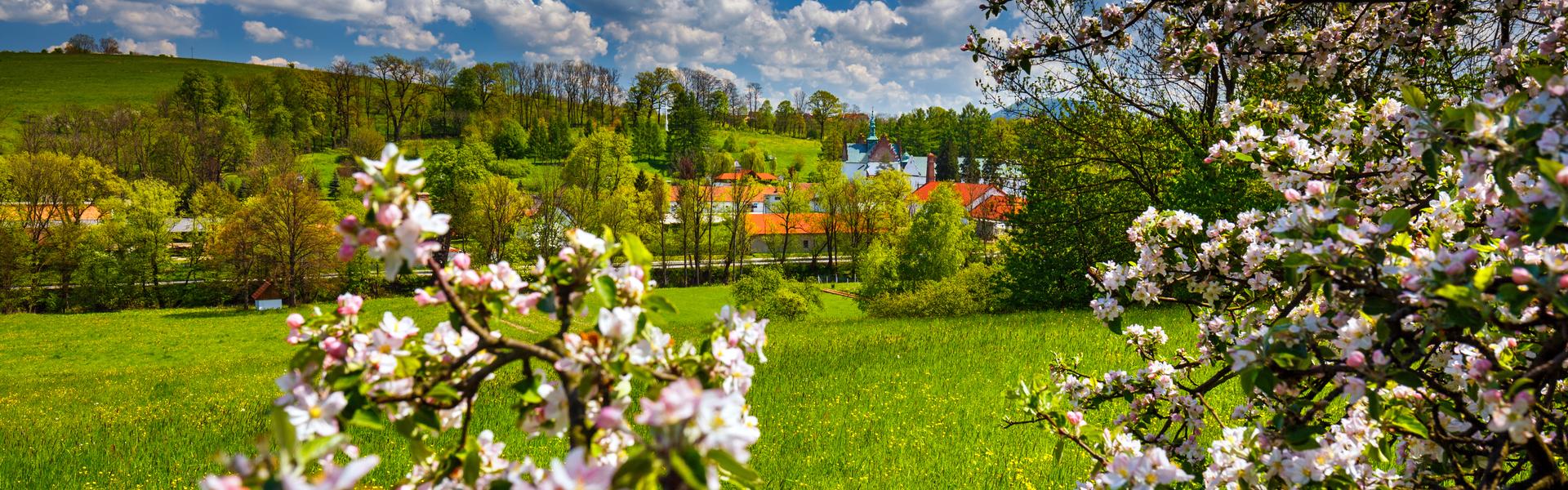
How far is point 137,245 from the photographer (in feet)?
122

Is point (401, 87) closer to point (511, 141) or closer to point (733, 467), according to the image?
point (511, 141)

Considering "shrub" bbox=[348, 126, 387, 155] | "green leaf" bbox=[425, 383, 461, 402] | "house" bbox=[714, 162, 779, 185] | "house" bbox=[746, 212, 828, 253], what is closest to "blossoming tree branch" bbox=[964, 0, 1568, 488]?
"green leaf" bbox=[425, 383, 461, 402]

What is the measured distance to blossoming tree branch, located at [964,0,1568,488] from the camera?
1524 mm

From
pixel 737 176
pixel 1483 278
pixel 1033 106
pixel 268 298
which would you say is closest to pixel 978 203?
pixel 737 176

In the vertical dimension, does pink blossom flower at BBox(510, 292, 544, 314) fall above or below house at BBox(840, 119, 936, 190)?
below

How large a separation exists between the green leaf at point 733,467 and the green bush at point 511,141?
273 feet

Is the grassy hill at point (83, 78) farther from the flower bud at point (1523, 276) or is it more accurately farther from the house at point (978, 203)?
the flower bud at point (1523, 276)

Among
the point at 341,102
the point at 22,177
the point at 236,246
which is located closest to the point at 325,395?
the point at 236,246

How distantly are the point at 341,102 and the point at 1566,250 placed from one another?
3762 inches

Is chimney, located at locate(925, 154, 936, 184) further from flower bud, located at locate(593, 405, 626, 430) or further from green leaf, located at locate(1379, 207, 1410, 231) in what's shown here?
flower bud, located at locate(593, 405, 626, 430)

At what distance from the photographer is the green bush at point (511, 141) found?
79188mm

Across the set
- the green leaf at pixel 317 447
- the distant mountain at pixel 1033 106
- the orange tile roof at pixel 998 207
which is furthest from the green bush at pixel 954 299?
the green leaf at pixel 317 447

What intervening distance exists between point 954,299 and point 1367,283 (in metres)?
18.5

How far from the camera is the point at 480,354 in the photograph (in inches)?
65.0
